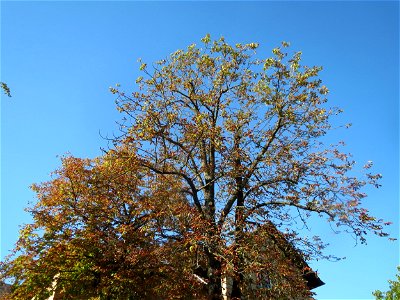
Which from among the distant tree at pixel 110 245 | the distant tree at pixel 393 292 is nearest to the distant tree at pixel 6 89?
the distant tree at pixel 110 245

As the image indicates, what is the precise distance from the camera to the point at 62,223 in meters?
19.8

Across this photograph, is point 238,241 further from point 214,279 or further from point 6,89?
point 6,89

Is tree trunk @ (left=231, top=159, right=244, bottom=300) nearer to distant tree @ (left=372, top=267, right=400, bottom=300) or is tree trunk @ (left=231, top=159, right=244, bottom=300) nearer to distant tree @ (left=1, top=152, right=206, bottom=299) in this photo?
distant tree @ (left=1, top=152, right=206, bottom=299)

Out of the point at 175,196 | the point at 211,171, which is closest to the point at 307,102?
the point at 211,171

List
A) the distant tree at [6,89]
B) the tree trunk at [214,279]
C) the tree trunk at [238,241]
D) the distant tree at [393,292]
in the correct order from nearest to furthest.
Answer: the distant tree at [6,89], the tree trunk at [238,241], the tree trunk at [214,279], the distant tree at [393,292]

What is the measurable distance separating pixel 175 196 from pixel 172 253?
2871mm

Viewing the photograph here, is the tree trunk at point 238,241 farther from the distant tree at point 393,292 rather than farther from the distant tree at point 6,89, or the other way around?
the distant tree at point 393,292

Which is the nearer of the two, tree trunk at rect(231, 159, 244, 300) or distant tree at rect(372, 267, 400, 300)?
tree trunk at rect(231, 159, 244, 300)

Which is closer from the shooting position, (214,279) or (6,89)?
(6,89)

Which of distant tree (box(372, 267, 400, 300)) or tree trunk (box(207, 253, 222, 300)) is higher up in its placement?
distant tree (box(372, 267, 400, 300))

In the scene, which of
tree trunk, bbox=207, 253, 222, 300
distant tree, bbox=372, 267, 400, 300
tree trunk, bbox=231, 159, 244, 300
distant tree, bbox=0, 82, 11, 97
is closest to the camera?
distant tree, bbox=0, 82, 11, 97

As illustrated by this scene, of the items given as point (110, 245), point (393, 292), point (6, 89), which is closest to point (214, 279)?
point (110, 245)

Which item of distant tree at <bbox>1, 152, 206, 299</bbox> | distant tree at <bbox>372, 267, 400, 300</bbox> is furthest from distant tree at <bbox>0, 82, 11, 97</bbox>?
distant tree at <bbox>372, 267, 400, 300</bbox>

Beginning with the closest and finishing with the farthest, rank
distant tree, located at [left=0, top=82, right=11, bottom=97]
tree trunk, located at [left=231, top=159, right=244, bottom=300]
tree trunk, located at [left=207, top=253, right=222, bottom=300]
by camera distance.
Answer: distant tree, located at [left=0, top=82, right=11, bottom=97]
tree trunk, located at [left=231, top=159, right=244, bottom=300]
tree trunk, located at [left=207, top=253, right=222, bottom=300]
